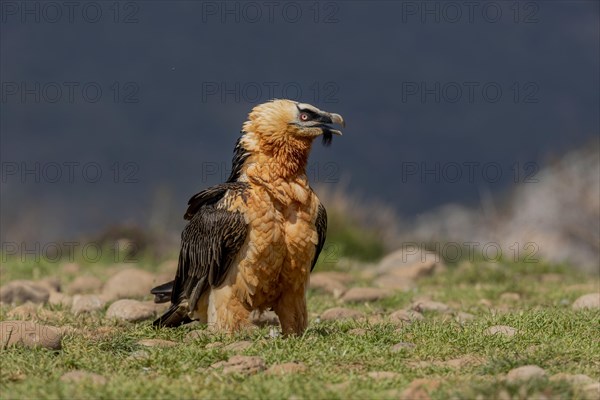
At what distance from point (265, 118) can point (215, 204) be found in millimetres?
746

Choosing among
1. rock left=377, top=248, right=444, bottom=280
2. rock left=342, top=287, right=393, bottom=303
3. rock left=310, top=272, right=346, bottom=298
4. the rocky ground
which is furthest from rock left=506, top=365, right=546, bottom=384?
rock left=377, top=248, right=444, bottom=280

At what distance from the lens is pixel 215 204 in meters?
7.91

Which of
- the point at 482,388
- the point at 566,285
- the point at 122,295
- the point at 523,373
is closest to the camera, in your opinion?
the point at 482,388

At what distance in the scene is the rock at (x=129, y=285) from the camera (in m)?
11.3

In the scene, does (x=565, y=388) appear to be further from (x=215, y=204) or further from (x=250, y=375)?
(x=215, y=204)

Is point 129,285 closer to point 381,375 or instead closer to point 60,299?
point 60,299

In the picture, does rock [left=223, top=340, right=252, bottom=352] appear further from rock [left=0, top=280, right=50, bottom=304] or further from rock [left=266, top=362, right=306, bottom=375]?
rock [left=0, top=280, right=50, bottom=304]

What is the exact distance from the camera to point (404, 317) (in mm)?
9125

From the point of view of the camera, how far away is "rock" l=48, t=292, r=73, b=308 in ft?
34.5

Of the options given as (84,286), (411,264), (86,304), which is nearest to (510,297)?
(411,264)

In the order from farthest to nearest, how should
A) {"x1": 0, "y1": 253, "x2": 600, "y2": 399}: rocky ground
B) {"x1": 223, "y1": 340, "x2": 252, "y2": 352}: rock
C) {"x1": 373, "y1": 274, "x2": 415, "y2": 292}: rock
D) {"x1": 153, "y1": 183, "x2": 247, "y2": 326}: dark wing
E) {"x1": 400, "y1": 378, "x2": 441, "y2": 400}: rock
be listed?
{"x1": 373, "y1": 274, "x2": 415, "y2": 292}: rock
{"x1": 153, "y1": 183, "x2": 247, "y2": 326}: dark wing
{"x1": 223, "y1": 340, "x2": 252, "y2": 352}: rock
{"x1": 0, "y1": 253, "x2": 600, "y2": 399}: rocky ground
{"x1": 400, "y1": 378, "x2": 441, "y2": 400}: rock

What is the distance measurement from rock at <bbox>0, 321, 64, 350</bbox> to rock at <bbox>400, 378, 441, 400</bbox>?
2523 mm

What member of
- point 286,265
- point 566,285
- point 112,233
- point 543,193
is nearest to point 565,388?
point 286,265

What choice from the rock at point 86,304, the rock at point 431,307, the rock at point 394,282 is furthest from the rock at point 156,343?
the rock at point 394,282
